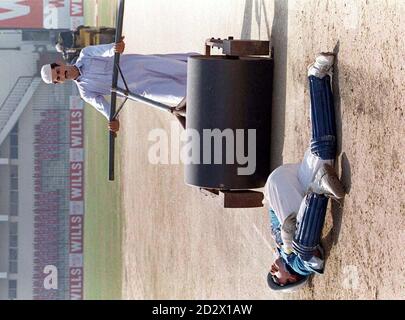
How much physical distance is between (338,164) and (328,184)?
194 millimetres

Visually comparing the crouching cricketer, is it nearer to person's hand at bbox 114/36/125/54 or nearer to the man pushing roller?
person's hand at bbox 114/36/125/54

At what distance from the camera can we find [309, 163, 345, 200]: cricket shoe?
12.1 feet

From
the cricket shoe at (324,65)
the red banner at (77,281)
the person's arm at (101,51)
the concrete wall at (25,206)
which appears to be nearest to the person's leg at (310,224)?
the cricket shoe at (324,65)

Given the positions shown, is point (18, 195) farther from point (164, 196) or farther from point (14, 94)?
point (164, 196)

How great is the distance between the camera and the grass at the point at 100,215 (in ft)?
42.2

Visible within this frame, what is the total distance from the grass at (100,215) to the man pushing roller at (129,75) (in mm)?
6204

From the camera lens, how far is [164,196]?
8.87 m

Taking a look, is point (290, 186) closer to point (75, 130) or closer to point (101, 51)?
point (101, 51)

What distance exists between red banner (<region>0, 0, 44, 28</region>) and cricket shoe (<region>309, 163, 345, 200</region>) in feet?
37.1

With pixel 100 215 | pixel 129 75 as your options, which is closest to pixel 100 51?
pixel 129 75

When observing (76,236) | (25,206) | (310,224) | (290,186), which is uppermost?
(290,186)

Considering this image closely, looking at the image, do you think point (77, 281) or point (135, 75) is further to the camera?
point (77, 281)

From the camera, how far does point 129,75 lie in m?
6.05
